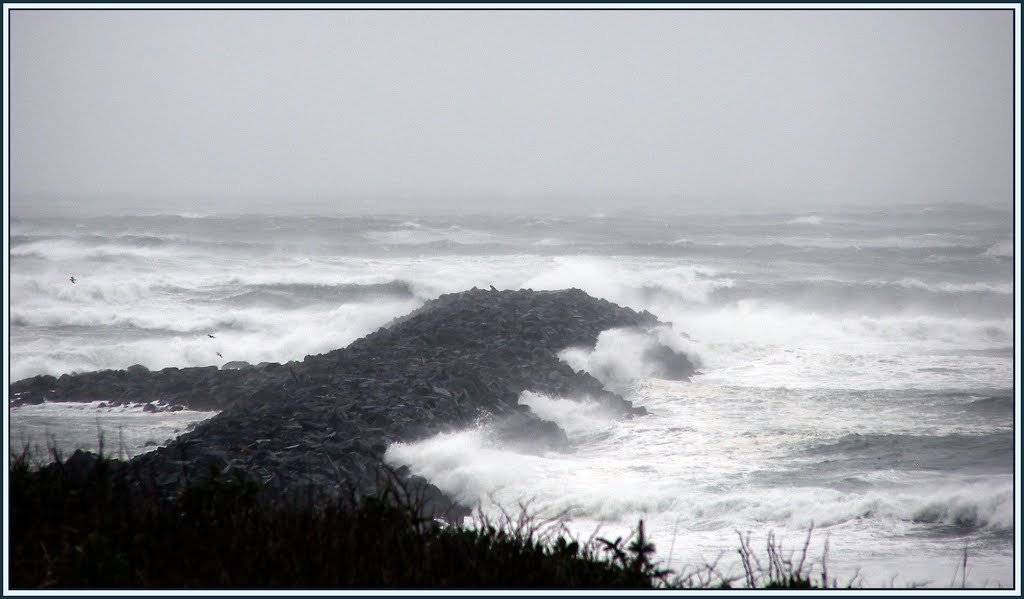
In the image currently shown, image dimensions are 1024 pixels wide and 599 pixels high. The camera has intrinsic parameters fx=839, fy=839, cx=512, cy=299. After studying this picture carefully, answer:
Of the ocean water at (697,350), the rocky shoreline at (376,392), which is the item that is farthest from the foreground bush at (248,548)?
the rocky shoreline at (376,392)

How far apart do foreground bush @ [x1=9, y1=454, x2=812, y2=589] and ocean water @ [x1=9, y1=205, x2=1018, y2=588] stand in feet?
2.45

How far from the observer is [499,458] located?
10.0 m

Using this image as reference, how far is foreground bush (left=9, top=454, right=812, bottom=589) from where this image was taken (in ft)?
11.7

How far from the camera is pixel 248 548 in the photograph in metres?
3.67

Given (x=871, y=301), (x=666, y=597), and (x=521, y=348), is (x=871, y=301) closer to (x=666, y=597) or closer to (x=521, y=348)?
(x=521, y=348)

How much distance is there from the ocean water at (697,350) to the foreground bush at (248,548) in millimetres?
746

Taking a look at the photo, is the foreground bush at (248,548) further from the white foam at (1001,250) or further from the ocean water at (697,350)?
the white foam at (1001,250)

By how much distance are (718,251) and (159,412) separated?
28170mm

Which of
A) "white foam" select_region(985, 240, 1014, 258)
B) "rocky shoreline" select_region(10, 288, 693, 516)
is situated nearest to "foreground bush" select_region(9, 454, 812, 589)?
"rocky shoreline" select_region(10, 288, 693, 516)

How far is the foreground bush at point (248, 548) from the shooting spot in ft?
11.7

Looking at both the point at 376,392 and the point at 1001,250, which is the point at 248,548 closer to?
the point at 376,392

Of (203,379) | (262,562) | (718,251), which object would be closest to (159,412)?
(203,379)

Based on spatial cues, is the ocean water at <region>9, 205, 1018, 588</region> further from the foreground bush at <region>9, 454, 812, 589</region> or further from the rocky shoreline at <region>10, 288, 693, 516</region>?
the foreground bush at <region>9, 454, 812, 589</region>

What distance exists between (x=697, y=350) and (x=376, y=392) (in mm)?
7710
